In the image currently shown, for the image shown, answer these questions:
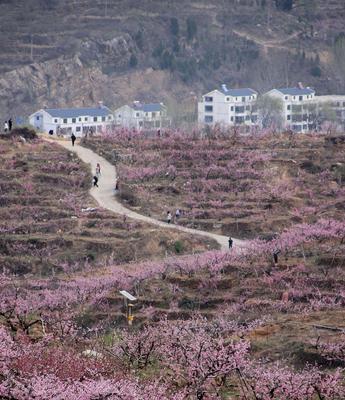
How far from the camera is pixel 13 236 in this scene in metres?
65.5

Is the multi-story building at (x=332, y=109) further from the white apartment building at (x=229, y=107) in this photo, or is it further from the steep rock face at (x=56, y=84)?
the steep rock face at (x=56, y=84)

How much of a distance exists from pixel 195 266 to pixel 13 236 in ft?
52.6

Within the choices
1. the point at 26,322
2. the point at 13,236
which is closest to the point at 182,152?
the point at 13,236

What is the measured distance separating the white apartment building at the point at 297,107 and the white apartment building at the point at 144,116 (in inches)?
394

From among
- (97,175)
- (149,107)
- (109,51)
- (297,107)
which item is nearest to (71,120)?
(149,107)

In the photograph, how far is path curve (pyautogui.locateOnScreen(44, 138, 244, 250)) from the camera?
66188mm

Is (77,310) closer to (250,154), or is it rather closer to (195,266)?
(195,266)

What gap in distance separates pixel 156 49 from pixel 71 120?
45.0m

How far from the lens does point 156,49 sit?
162250mm

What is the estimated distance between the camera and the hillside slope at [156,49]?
498 feet

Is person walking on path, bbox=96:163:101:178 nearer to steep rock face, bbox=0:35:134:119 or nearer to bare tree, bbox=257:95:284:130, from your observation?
bare tree, bbox=257:95:284:130

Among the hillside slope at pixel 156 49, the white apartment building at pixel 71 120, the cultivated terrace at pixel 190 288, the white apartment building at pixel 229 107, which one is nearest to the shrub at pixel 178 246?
the cultivated terrace at pixel 190 288

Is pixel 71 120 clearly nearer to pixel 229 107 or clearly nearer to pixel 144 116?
pixel 144 116

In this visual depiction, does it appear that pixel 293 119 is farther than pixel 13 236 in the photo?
Yes
